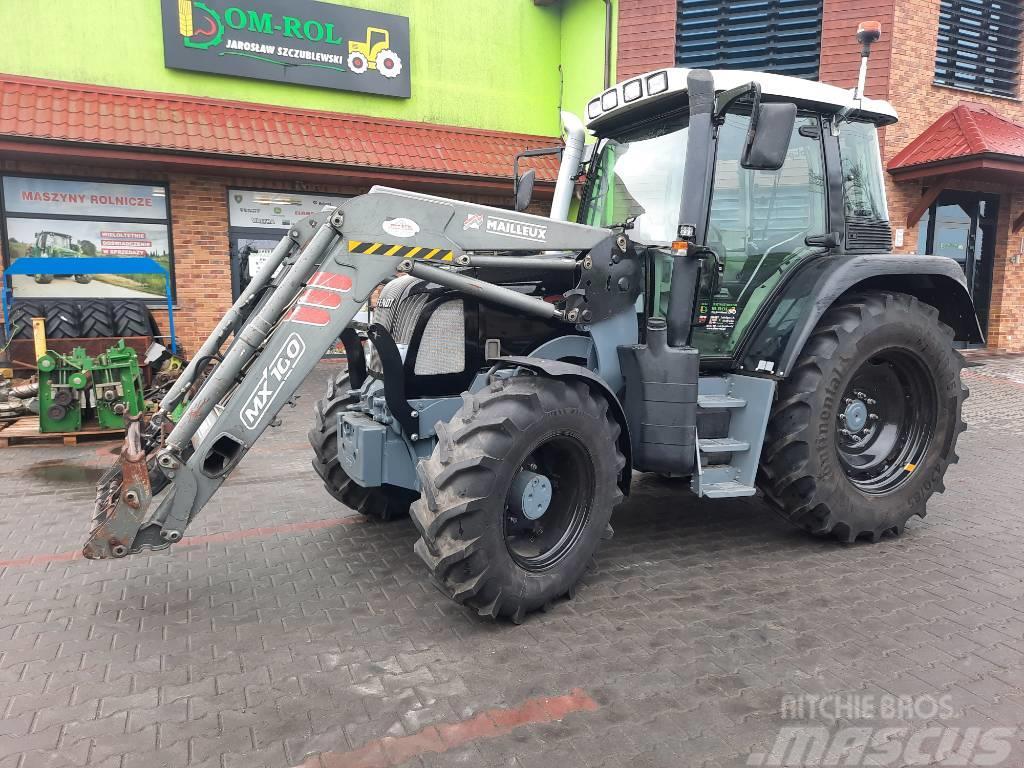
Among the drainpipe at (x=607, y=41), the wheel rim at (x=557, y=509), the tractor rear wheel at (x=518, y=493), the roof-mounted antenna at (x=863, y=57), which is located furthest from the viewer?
the drainpipe at (x=607, y=41)

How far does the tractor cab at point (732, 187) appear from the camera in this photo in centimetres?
420

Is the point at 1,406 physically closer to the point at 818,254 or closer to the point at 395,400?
the point at 395,400

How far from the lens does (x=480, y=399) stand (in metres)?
3.38

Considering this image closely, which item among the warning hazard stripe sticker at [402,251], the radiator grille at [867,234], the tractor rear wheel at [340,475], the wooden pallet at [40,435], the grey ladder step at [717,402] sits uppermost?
the radiator grille at [867,234]

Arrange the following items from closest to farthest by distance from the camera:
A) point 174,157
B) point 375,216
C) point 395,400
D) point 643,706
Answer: point 643,706
point 375,216
point 395,400
point 174,157

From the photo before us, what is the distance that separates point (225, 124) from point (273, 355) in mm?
8915

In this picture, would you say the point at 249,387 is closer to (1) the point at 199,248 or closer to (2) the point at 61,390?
(2) the point at 61,390

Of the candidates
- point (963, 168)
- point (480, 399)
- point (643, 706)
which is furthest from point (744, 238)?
point (963, 168)

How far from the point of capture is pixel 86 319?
916 centimetres

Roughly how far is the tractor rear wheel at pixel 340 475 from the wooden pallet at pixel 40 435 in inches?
168

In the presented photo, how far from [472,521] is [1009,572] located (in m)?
3.11

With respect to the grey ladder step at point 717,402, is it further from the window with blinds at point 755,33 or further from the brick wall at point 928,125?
the brick wall at point 928,125

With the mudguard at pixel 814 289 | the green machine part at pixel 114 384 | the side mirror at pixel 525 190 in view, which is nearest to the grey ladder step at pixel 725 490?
the mudguard at pixel 814 289

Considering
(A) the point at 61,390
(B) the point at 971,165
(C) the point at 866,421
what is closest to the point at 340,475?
(C) the point at 866,421
